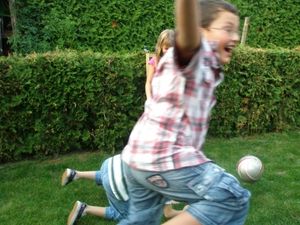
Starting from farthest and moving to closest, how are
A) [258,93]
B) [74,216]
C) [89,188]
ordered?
[258,93] → [89,188] → [74,216]

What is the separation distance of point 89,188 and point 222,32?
2.99 m

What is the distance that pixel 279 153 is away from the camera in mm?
6457

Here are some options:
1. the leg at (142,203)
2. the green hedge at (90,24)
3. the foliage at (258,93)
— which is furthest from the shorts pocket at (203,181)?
the green hedge at (90,24)

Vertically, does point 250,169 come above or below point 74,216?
above

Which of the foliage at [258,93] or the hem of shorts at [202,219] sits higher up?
the hem of shorts at [202,219]

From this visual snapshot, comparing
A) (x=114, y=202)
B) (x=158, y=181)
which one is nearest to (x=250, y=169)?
(x=114, y=202)

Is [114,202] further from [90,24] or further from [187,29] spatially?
[90,24]

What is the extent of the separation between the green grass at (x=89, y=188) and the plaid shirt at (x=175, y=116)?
197 cm

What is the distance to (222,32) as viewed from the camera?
242 centimetres

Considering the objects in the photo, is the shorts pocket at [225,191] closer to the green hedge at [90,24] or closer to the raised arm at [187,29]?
the raised arm at [187,29]

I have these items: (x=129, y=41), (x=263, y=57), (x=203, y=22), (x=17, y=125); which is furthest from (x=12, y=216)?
(x=129, y=41)

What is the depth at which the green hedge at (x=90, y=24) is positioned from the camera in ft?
26.9

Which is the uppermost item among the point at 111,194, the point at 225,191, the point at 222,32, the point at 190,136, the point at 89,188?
the point at 222,32

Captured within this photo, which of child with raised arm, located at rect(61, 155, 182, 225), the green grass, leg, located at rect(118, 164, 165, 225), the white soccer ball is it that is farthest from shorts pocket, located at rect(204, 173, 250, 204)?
the white soccer ball
